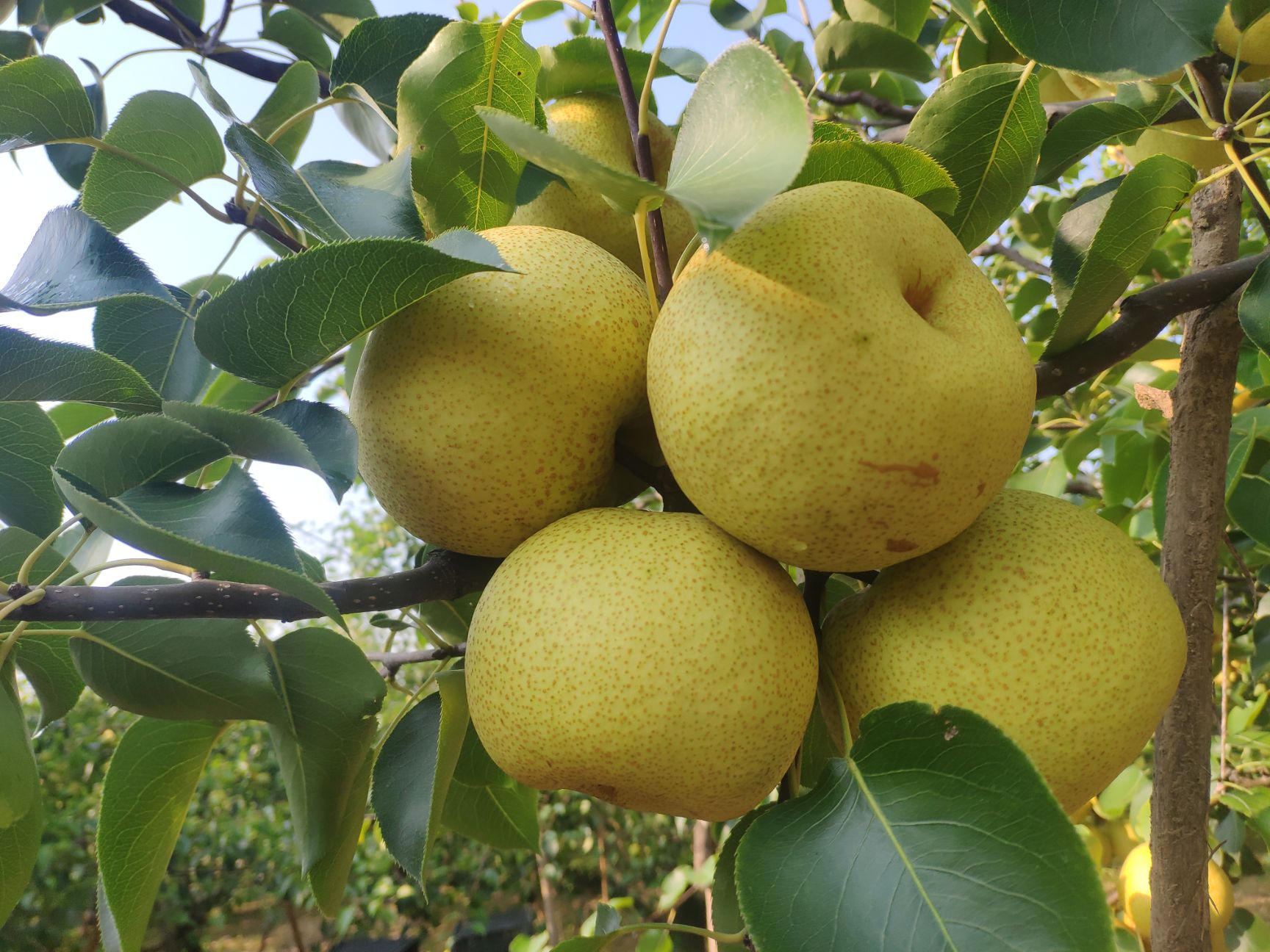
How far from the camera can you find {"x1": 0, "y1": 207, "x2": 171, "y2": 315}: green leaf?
69 centimetres

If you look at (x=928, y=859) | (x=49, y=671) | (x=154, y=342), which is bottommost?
(x=49, y=671)

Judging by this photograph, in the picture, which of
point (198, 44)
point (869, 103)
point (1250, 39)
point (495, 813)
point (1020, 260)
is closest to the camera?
point (495, 813)

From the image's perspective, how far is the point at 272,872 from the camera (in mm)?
5145

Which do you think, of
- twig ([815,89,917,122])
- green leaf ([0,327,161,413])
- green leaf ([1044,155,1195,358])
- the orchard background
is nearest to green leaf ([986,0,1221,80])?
the orchard background

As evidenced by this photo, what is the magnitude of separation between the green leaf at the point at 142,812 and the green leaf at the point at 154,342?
0.38m

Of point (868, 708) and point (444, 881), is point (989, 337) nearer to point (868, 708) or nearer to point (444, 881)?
point (868, 708)

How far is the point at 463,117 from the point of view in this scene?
29.8 inches

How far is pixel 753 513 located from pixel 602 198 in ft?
1.49

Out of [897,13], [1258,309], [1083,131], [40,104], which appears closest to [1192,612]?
[1258,309]

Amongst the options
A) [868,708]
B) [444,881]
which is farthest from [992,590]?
[444,881]

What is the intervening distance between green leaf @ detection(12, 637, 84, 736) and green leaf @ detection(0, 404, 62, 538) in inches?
4.5

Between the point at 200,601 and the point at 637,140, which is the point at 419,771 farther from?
the point at 637,140

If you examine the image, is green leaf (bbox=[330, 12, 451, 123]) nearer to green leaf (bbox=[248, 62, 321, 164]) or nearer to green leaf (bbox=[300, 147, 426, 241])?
green leaf (bbox=[248, 62, 321, 164])

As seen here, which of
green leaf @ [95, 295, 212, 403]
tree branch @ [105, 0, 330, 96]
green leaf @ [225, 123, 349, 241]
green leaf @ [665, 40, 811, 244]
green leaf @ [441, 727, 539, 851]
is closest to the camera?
green leaf @ [665, 40, 811, 244]
